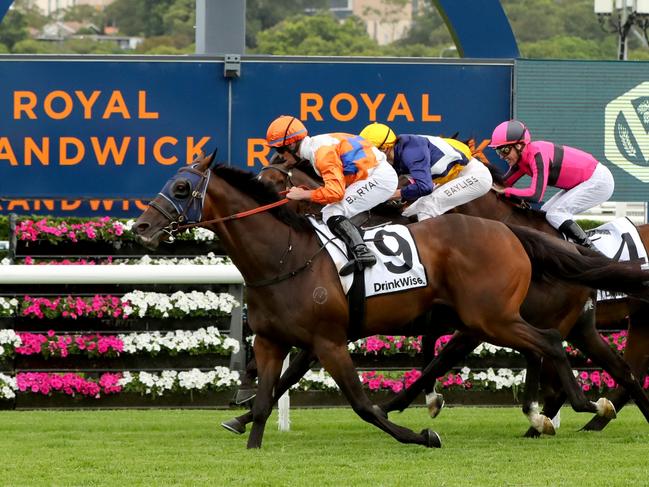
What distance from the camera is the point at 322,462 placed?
5703 millimetres

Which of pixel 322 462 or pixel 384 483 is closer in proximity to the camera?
pixel 384 483

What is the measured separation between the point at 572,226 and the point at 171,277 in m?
2.45

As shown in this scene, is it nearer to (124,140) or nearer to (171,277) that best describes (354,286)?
(171,277)

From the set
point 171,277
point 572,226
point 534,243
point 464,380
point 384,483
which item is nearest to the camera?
point 384,483

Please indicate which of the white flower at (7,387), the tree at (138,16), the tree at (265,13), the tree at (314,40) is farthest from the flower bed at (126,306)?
the tree at (138,16)

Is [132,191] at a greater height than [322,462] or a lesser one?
greater

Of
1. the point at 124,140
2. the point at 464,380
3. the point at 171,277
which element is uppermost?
the point at 124,140

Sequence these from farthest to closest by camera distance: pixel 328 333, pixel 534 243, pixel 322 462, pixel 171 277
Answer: pixel 171 277 → pixel 534 243 → pixel 328 333 → pixel 322 462

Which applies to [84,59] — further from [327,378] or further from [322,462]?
[322,462]

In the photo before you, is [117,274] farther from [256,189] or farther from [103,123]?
[256,189]

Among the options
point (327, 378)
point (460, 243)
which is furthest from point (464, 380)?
point (460, 243)

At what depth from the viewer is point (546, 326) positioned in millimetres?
6918

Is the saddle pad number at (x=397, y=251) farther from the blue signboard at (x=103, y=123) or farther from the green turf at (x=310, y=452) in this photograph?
the blue signboard at (x=103, y=123)

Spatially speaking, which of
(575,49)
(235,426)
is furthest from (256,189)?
(575,49)
